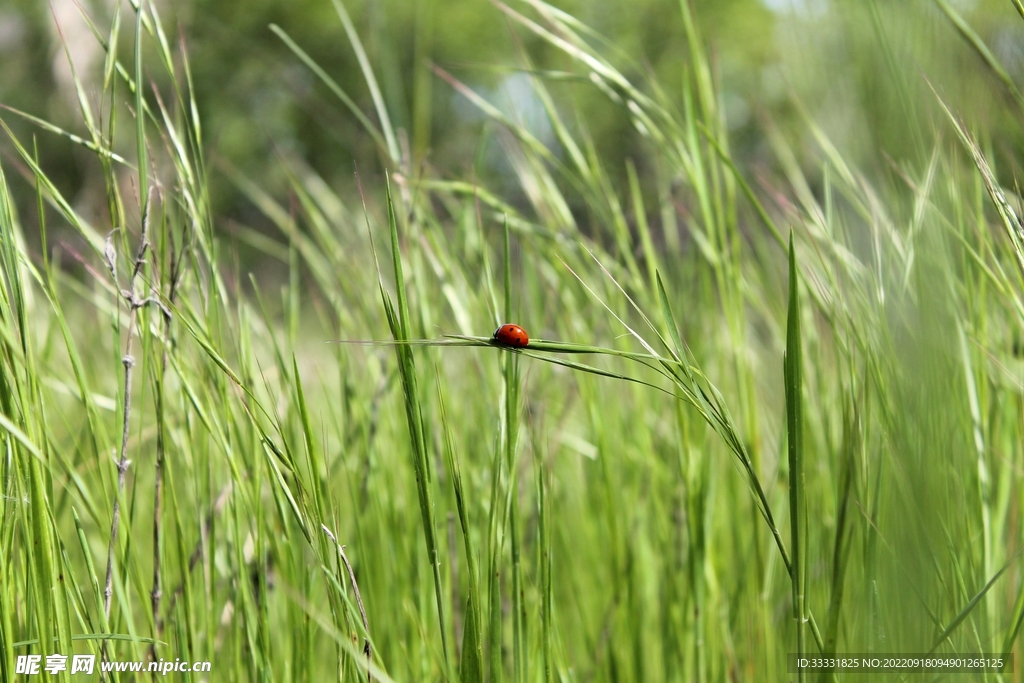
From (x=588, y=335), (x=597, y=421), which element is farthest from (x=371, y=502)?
(x=588, y=335)

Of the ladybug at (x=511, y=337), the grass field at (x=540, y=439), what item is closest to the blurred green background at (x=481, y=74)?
the grass field at (x=540, y=439)

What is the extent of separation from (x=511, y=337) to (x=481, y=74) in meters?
10.4

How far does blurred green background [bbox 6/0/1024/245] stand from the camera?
29 cm

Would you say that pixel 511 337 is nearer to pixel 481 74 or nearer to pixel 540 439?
pixel 540 439

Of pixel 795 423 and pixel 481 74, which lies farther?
pixel 481 74

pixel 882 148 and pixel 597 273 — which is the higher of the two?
pixel 597 273

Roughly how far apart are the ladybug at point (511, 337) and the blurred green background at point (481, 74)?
0.18 metres

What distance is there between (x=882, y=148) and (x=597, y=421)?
42 cm

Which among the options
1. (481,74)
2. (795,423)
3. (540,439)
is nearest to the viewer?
(795,423)

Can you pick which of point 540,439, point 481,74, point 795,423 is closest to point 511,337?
point 795,423

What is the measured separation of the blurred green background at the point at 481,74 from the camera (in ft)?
0.96

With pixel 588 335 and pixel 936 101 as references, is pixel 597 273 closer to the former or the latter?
pixel 588 335

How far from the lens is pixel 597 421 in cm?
67

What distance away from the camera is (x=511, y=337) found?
37 centimetres
